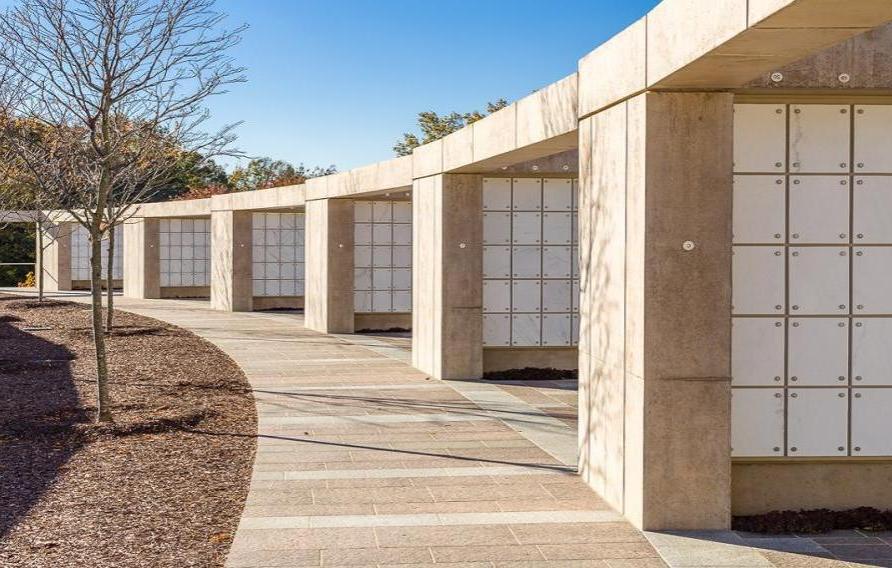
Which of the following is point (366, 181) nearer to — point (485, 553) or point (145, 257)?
point (485, 553)

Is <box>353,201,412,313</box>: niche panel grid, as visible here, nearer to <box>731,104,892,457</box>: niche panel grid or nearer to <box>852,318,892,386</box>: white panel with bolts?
<box>731,104,892,457</box>: niche panel grid

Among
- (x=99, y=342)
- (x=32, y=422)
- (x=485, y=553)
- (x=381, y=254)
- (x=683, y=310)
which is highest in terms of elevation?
(x=381, y=254)

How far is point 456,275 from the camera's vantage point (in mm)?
14156

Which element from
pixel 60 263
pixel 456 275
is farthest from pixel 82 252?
pixel 456 275

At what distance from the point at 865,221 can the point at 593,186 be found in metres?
1.86

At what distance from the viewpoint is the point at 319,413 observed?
1115 centimetres

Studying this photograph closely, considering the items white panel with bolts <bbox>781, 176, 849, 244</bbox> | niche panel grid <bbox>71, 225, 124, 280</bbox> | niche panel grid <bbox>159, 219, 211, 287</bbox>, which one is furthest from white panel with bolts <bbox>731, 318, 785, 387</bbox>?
niche panel grid <bbox>71, 225, 124, 280</bbox>

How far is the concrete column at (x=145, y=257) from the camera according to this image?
3322 cm

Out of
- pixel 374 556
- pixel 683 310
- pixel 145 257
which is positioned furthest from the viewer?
pixel 145 257

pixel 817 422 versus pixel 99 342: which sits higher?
pixel 99 342

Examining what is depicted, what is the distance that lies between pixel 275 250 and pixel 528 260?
50.2 ft

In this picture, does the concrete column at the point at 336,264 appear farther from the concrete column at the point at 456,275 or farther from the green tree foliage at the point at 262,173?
the green tree foliage at the point at 262,173

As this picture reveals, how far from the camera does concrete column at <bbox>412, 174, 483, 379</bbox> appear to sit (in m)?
14.1

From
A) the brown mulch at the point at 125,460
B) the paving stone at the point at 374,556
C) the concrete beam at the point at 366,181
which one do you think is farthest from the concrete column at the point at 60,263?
the paving stone at the point at 374,556
